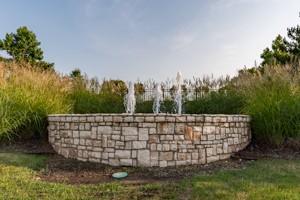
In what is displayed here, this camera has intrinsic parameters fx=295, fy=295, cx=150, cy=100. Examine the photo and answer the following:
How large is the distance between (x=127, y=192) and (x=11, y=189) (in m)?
1.58

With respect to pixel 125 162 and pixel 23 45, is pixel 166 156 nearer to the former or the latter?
pixel 125 162

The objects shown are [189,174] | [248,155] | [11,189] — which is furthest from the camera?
[248,155]

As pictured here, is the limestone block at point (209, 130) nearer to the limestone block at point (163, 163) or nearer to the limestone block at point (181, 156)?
the limestone block at point (181, 156)

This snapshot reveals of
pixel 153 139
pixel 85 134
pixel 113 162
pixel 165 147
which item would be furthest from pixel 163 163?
pixel 85 134

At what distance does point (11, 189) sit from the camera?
398cm

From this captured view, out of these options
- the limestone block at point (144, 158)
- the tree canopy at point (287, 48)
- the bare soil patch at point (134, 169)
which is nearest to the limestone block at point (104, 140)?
the bare soil patch at point (134, 169)

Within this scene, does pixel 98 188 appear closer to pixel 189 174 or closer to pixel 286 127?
pixel 189 174

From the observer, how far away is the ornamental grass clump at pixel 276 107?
20.8 feet

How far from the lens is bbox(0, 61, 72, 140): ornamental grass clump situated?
6.61 m

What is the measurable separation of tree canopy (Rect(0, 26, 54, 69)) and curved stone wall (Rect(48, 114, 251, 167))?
556 inches

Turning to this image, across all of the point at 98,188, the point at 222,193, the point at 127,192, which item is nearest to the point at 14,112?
the point at 98,188

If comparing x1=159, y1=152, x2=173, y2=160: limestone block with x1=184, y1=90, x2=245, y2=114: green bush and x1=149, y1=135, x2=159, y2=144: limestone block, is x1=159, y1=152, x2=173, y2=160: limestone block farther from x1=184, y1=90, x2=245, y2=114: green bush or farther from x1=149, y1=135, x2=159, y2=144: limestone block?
x1=184, y1=90, x2=245, y2=114: green bush

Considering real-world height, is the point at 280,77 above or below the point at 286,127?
above

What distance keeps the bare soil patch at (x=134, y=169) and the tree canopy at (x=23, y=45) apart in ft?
45.0
